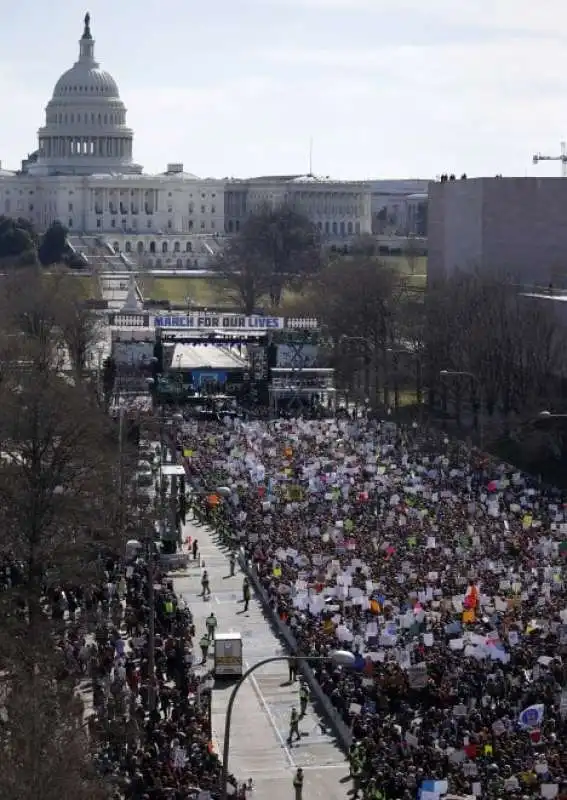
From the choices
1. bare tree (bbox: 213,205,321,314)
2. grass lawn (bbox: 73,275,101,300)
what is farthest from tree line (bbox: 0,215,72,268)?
bare tree (bbox: 213,205,321,314)

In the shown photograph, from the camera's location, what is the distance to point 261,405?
3132 inches

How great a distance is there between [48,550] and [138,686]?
18.7ft

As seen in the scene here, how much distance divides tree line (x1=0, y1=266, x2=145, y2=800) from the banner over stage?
23.7 m

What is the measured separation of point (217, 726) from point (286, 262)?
12800cm

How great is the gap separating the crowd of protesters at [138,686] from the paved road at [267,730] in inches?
29.8

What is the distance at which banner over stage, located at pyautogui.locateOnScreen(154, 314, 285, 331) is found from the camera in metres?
88.7

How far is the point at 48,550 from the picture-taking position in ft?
135

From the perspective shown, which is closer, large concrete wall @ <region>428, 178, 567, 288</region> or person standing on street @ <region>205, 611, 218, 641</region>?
person standing on street @ <region>205, 611, 218, 641</region>

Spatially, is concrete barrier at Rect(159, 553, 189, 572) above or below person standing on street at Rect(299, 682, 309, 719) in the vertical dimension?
below

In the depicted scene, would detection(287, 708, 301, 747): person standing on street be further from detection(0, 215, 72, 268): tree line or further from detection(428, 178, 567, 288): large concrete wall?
detection(0, 215, 72, 268): tree line

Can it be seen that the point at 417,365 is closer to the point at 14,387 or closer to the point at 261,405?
the point at 261,405

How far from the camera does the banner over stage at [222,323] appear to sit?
8869cm

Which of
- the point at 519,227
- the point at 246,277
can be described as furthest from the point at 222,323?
the point at 246,277

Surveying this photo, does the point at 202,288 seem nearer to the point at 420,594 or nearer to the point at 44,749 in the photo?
the point at 420,594
